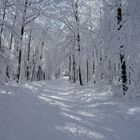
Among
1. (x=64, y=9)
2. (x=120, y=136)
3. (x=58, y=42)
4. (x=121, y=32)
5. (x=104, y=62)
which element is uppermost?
(x=64, y=9)

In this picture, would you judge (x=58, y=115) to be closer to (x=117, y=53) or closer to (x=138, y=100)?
(x=138, y=100)

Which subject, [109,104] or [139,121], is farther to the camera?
[109,104]

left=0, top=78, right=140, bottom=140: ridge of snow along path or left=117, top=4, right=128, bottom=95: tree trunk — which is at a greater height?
left=117, top=4, right=128, bottom=95: tree trunk

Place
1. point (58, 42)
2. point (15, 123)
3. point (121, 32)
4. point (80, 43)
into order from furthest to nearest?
point (58, 42) → point (80, 43) → point (121, 32) → point (15, 123)

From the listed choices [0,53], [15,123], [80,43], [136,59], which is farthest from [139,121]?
[80,43]

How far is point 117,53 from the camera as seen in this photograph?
40.2 feet

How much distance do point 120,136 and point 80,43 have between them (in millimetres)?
19799

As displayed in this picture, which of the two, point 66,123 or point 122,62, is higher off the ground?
point 122,62

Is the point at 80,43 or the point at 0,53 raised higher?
the point at 80,43

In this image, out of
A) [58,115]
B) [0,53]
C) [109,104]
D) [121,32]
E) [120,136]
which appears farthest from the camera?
[0,53]

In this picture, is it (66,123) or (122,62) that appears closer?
(66,123)

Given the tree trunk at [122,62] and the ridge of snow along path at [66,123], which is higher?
the tree trunk at [122,62]

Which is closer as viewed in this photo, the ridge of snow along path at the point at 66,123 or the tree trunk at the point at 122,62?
the ridge of snow along path at the point at 66,123

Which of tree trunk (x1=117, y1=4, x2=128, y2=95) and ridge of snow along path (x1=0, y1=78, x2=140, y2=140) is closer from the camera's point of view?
ridge of snow along path (x1=0, y1=78, x2=140, y2=140)
